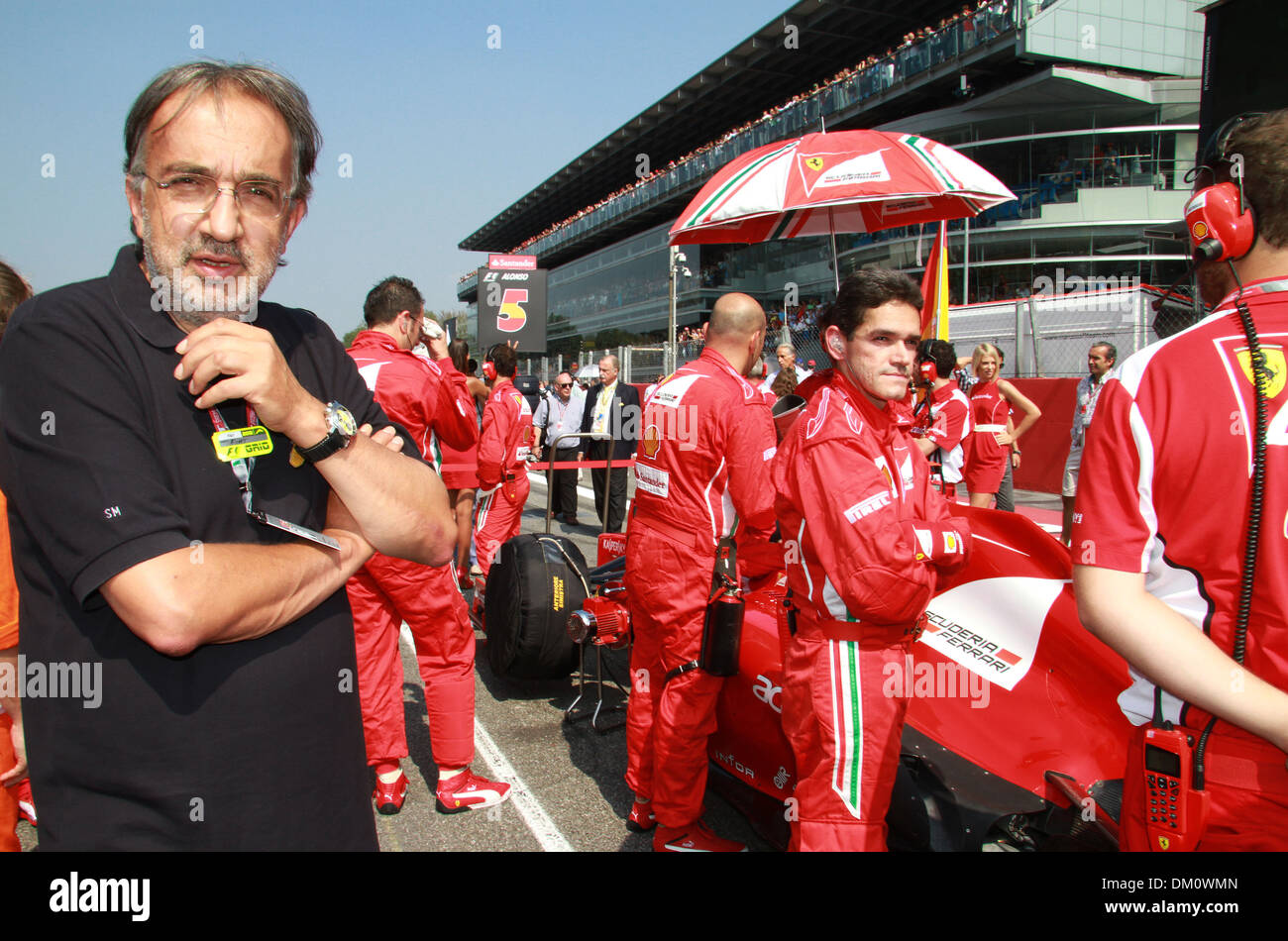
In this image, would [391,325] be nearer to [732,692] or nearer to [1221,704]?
[732,692]

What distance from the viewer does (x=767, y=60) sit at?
32219mm

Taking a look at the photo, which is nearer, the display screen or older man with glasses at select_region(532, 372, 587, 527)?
the display screen

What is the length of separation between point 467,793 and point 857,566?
7.48 ft

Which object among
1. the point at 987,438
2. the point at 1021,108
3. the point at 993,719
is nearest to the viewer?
the point at 993,719

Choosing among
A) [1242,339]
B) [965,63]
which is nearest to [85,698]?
[1242,339]

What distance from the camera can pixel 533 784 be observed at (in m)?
3.63

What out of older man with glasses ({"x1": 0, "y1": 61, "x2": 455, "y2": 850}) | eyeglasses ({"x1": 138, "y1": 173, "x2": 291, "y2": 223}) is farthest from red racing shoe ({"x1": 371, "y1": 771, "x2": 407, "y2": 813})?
eyeglasses ({"x1": 138, "y1": 173, "x2": 291, "y2": 223})

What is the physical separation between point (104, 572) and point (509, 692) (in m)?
3.97

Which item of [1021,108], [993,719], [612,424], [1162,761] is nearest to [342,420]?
[1162,761]

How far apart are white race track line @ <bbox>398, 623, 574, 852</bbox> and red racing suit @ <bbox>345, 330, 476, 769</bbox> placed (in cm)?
14

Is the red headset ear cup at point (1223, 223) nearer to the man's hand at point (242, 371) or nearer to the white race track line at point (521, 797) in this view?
the man's hand at point (242, 371)

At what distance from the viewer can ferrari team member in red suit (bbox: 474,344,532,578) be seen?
6859 millimetres

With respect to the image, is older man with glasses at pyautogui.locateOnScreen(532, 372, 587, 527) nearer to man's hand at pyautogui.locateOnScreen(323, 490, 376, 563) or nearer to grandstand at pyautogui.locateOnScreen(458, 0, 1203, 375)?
man's hand at pyautogui.locateOnScreen(323, 490, 376, 563)

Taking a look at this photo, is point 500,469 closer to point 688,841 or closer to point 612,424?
point 612,424
